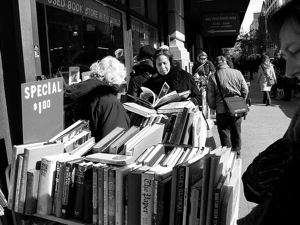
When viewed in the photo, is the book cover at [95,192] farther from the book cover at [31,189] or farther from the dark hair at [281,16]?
the dark hair at [281,16]

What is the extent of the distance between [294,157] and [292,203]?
111mm

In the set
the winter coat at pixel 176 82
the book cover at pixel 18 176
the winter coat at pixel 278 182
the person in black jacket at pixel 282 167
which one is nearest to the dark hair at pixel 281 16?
the person in black jacket at pixel 282 167

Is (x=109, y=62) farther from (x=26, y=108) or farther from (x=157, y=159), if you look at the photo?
(x=157, y=159)

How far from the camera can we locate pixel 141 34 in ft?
25.9

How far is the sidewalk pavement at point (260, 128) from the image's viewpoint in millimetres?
5480

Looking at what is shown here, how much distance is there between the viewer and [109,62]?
10.3 ft

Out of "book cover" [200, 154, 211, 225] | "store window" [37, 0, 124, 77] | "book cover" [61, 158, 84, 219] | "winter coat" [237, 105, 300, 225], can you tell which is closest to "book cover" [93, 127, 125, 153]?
"book cover" [61, 158, 84, 219]

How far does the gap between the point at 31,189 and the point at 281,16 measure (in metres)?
1.72

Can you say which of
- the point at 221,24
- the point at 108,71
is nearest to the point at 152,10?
the point at 108,71

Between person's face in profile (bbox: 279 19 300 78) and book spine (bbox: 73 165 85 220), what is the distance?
1.35 meters

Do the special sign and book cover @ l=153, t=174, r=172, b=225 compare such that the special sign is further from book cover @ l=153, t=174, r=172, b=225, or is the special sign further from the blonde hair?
book cover @ l=153, t=174, r=172, b=225

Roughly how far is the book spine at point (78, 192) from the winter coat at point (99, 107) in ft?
3.03

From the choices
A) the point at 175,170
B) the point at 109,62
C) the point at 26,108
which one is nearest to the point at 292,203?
the point at 175,170

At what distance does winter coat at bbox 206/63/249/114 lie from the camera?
4809 mm
